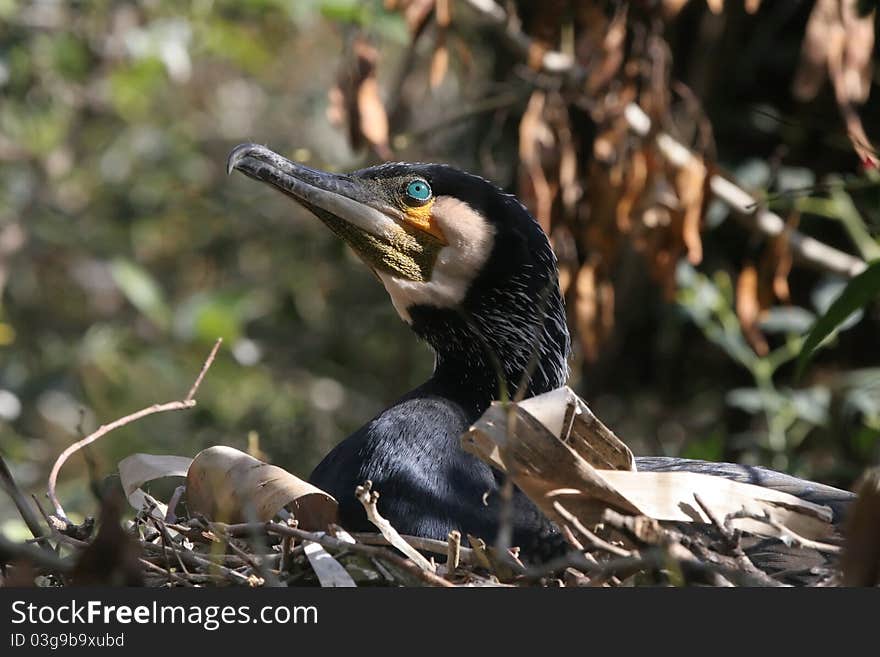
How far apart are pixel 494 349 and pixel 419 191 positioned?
0.49 metres

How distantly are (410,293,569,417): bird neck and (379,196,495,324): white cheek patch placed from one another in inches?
1.8

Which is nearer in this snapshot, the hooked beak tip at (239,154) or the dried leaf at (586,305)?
the hooked beak tip at (239,154)

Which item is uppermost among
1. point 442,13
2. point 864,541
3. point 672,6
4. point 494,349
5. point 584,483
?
point 672,6

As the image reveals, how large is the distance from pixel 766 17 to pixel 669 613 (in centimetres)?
461

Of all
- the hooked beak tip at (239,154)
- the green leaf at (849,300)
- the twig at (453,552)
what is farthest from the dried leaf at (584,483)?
the hooked beak tip at (239,154)

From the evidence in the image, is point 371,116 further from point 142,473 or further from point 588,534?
point 588,534

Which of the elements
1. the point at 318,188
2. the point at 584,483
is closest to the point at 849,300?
the point at 584,483

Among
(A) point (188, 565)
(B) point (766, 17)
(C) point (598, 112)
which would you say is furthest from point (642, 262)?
(A) point (188, 565)

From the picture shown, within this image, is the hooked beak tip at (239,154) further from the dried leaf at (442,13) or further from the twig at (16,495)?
the twig at (16,495)

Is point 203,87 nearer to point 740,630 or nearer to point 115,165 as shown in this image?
point 115,165

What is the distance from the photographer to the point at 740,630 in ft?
7.45

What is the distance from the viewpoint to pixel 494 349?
12.6 feet

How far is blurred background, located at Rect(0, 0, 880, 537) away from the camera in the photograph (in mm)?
4582

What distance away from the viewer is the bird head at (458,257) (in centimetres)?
381
